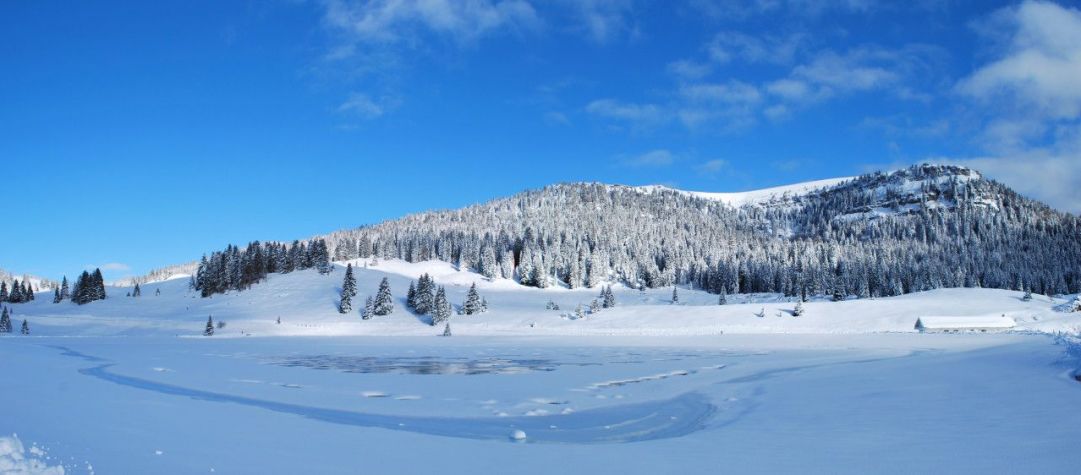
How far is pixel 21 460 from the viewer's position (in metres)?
7.89

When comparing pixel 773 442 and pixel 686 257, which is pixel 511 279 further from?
pixel 773 442

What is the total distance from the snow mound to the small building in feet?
226

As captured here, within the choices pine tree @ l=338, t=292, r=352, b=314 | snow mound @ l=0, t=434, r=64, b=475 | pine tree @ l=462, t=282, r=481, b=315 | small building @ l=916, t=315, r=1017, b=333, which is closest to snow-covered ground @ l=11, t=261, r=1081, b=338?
pine tree @ l=338, t=292, r=352, b=314

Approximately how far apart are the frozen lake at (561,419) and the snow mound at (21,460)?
0.20 meters

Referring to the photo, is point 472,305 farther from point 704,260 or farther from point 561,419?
point 704,260

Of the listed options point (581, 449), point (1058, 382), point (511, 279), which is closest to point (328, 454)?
point (581, 449)

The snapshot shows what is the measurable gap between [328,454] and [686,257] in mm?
153382

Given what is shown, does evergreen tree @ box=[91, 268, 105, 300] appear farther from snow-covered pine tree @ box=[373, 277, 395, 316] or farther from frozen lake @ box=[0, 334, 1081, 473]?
frozen lake @ box=[0, 334, 1081, 473]

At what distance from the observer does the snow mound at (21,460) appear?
7.42 meters

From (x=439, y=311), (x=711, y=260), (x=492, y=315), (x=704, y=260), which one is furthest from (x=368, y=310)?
(x=704, y=260)

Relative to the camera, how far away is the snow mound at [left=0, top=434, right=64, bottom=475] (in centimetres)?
742

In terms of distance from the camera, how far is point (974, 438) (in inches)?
364

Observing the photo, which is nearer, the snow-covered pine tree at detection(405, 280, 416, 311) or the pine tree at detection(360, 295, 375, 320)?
the pine tree at detection(360, 295, 375, 320)

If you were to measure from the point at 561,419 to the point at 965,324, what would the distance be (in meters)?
63.6
